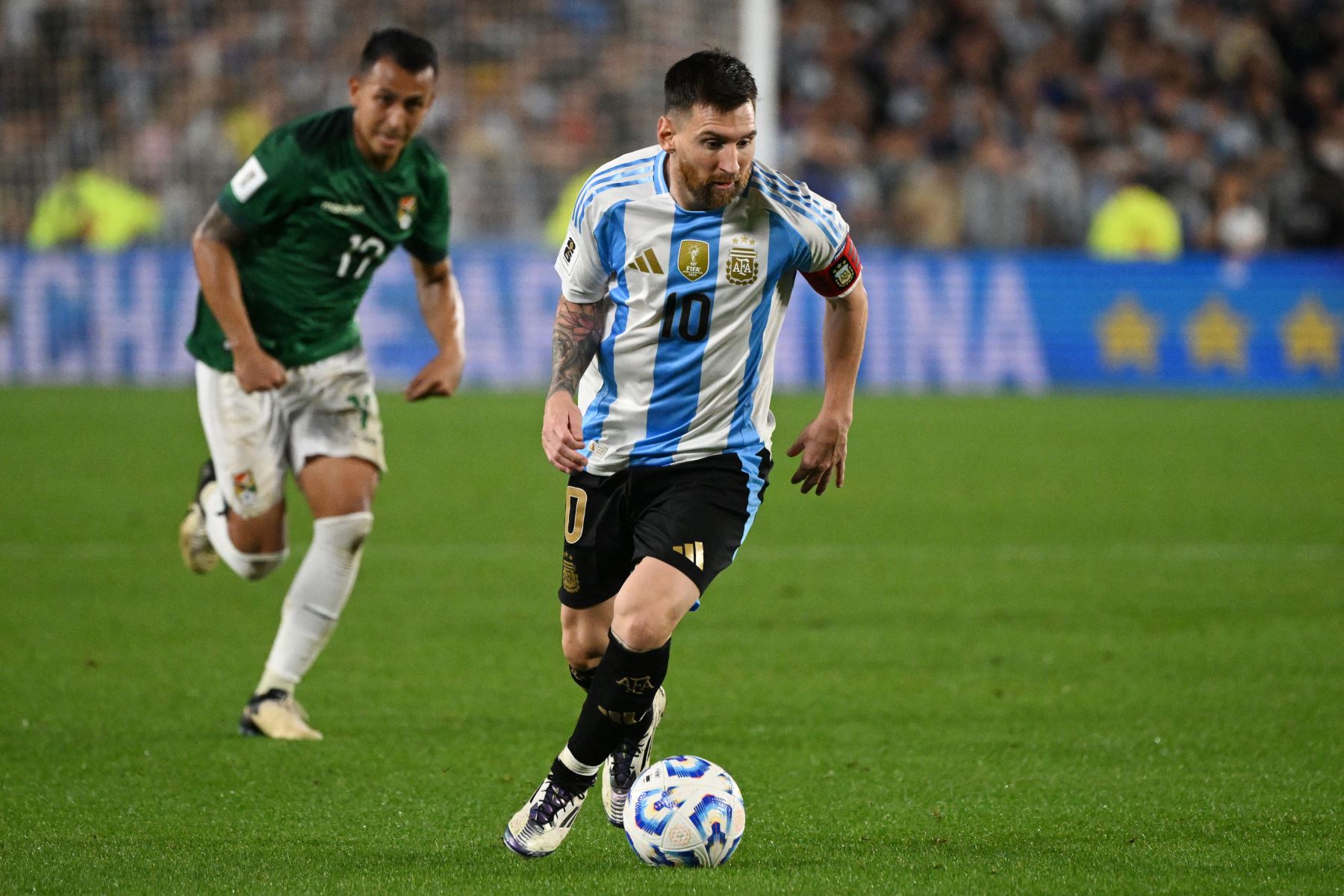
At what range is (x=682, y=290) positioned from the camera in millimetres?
4410

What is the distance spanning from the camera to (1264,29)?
22.5 meters

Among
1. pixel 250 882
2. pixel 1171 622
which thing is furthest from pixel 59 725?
pixel 1171 622

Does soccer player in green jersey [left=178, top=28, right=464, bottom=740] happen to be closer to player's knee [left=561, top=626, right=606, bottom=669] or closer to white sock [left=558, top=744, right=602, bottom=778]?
player's knee [left=561, top=626, right=606, bottom=669]

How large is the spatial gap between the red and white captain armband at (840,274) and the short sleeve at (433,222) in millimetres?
1922

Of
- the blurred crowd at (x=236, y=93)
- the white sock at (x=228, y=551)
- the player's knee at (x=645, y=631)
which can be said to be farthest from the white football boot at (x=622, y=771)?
the blurred crowd at (x=236, y=93)

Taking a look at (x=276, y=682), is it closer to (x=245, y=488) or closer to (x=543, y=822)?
(x=245, y=488)

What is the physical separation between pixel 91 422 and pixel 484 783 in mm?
10257

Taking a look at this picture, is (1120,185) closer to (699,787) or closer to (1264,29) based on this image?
(1264,29)

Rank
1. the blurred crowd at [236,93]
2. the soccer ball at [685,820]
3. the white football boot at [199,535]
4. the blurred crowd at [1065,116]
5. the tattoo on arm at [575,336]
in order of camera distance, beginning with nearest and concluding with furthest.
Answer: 1. the soccer ball at [685,820]
2. the tattoo on arm at [575,336]
3. the white football boot at [199,535]
4. the blurred crowd at [236,93]
5. the blurred crowd at [1065,116]

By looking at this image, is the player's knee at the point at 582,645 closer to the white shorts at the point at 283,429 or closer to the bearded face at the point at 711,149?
the bearded face at the point at 711,149

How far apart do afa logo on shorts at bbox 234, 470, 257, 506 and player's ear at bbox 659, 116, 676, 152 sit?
2266 millimetres

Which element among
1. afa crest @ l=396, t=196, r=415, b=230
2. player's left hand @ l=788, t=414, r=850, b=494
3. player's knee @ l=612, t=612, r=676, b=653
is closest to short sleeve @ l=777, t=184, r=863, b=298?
player's left hand @ l=788, t=414, r=850, b=494

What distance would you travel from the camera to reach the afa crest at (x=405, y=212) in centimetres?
594

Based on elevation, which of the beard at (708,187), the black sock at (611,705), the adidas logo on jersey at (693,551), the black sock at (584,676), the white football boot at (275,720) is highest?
the beard at (708,187)
